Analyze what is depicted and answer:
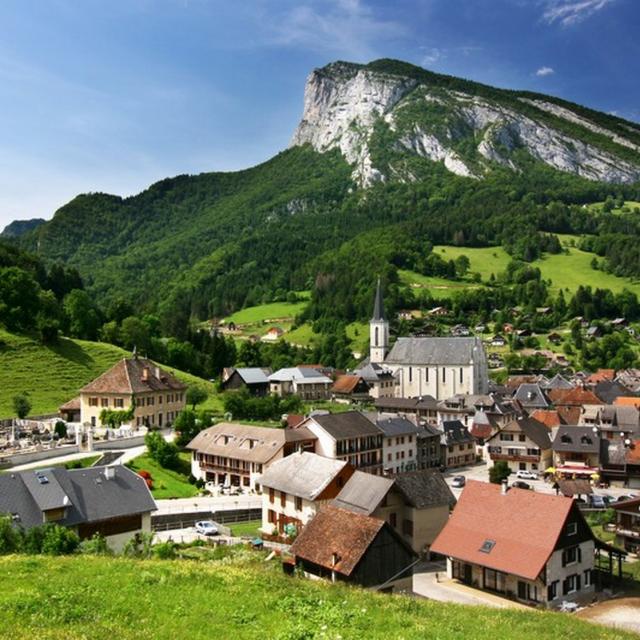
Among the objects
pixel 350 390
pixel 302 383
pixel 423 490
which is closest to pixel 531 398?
pixel 350 390

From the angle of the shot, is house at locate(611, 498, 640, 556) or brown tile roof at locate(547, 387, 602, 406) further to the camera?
brown tile roof at locate(547, 387, 602, 406)

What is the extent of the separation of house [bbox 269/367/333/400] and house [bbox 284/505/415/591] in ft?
263

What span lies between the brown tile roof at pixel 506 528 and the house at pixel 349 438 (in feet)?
64.9

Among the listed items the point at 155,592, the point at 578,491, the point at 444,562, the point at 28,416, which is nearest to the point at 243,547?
the point at 444,562

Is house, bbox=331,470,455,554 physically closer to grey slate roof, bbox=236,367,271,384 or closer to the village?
the village

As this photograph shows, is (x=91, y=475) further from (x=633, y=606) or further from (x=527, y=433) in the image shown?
(x=527, y=433)

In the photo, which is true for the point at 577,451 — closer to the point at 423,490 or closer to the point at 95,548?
the point at 423,490

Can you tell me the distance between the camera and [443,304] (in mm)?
180125

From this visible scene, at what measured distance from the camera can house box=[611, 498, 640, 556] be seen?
141 feet

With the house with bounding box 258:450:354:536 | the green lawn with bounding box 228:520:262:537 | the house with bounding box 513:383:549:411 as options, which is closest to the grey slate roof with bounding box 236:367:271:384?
the house with bounding box 513:383:549:411

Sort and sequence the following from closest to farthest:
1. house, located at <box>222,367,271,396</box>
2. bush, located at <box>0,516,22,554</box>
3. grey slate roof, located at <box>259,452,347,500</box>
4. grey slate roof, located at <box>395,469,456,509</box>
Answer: bush, located at <box>0,516,22,554</box> < grey slate roof, located at <box>395,469,456,509</box> < grey slate roof, located at <box>259,452,347,500</box> < house, located at <box>222,367,271,396</box>

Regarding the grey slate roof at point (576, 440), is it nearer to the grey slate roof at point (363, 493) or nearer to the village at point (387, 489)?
the village at point (387, 489)

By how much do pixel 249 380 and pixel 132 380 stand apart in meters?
38.7

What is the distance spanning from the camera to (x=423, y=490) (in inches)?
1620
